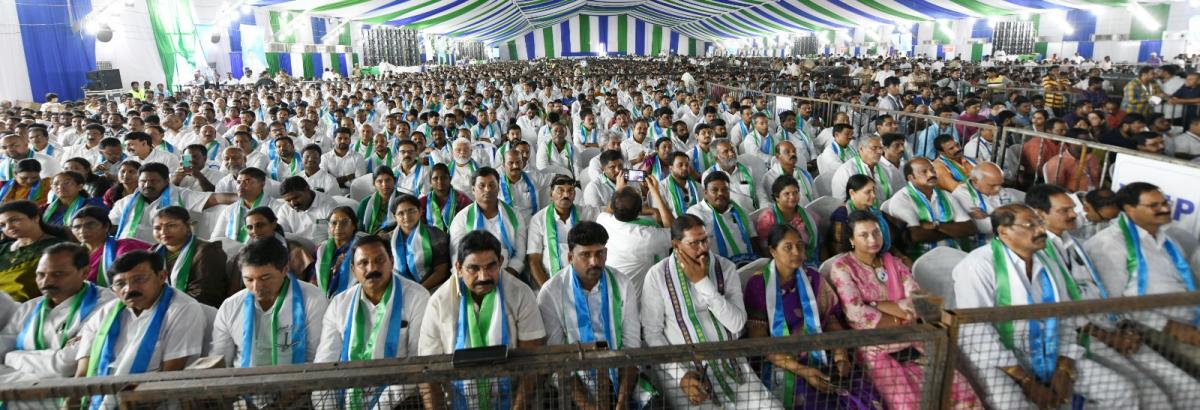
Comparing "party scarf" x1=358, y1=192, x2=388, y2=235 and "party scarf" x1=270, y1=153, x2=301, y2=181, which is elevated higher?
"party scarf" x1=270, y1=153, x2=301, y2=181

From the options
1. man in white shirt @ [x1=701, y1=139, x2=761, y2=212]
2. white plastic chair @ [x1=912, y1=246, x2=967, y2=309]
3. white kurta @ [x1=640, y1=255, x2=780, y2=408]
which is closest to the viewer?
white kurta @ [x1=640, y1=255, x2=780, y2=408]

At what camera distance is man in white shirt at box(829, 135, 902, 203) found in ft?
17.3

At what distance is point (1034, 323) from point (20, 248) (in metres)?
4.92

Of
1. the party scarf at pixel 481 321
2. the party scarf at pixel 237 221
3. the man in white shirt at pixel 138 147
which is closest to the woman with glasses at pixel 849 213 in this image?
the party scarf at pixel 481 321

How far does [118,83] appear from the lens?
1603 cm

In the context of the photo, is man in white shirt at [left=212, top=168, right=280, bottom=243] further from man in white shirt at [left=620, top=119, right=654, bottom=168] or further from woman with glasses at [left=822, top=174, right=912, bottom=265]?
woman with glasses at [left=822, top=174, right=912, bottom=265]

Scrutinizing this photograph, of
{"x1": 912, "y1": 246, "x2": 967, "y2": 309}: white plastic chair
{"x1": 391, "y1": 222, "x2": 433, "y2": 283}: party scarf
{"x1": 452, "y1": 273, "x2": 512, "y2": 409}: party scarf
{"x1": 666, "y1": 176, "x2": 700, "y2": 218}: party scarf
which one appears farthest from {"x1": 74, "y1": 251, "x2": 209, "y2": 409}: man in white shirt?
{"x1": 912, "y1": 246, "x2": 967, "y2": 309}: white plastic chair

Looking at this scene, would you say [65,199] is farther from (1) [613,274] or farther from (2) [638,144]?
(2) [638,144]

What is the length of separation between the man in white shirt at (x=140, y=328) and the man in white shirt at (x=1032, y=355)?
118 inches

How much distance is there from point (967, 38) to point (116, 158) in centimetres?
3319

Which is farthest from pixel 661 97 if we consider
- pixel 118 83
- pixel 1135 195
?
pixel 118 83

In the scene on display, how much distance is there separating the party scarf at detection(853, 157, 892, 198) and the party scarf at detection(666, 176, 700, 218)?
4.42 ft

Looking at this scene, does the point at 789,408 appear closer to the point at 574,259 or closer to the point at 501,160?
the point at 574,259

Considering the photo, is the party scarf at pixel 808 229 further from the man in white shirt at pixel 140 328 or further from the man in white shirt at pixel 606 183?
the man in white shirt at pixel 140 328
